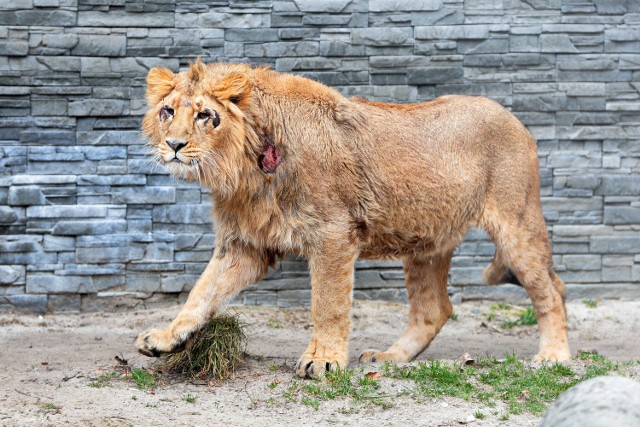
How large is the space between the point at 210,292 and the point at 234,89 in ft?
4.26

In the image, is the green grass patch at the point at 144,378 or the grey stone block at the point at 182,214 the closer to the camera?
the green grass patch at the point at 144,378

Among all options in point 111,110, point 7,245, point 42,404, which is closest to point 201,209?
point 111,110

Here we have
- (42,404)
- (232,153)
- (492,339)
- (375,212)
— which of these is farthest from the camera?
(492,339)

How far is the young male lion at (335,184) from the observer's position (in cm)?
588

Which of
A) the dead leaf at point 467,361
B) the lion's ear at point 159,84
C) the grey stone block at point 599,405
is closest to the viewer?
the grey stone block at point 599,405

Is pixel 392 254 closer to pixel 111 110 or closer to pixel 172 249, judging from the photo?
pixel 172 249

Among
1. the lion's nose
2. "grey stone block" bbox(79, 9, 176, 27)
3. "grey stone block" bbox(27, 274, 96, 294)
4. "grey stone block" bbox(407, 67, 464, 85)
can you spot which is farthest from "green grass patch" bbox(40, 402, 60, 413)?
"grey stone block" bbox(407, 67, 464, 85)

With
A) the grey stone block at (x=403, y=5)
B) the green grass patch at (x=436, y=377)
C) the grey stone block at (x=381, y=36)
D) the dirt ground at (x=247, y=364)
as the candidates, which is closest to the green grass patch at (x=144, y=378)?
the dirt ground at (x=247, y=364)

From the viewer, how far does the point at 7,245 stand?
27.6ft

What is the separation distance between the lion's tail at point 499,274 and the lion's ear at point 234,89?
7.97 ft

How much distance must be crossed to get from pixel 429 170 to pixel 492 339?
2.29 meters

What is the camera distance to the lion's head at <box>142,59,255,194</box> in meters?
5.70

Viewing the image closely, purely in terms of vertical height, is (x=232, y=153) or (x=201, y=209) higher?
(x=232, y=153)

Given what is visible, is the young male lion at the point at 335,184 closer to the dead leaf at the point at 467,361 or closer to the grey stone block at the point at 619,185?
the dead leaf at the point at 467,361
